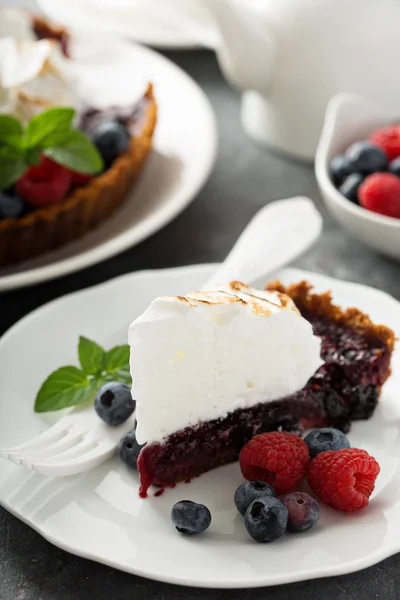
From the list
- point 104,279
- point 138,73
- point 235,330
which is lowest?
point 104,279

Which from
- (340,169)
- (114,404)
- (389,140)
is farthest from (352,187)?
(114,404)

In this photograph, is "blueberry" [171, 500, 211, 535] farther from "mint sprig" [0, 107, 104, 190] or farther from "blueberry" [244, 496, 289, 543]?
"mint sprig" [0, 107, 104, 190]

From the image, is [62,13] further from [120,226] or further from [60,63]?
[120,226]

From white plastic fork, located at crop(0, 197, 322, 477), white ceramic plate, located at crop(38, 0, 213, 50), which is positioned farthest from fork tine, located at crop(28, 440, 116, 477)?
white ceramic plate, located at crop(38, 0, 213, 50)

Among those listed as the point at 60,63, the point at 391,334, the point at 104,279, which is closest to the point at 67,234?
the point at 104,279

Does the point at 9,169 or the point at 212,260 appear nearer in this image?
the point at 9,169

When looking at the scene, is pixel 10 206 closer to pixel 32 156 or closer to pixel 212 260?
pixel 32 156
